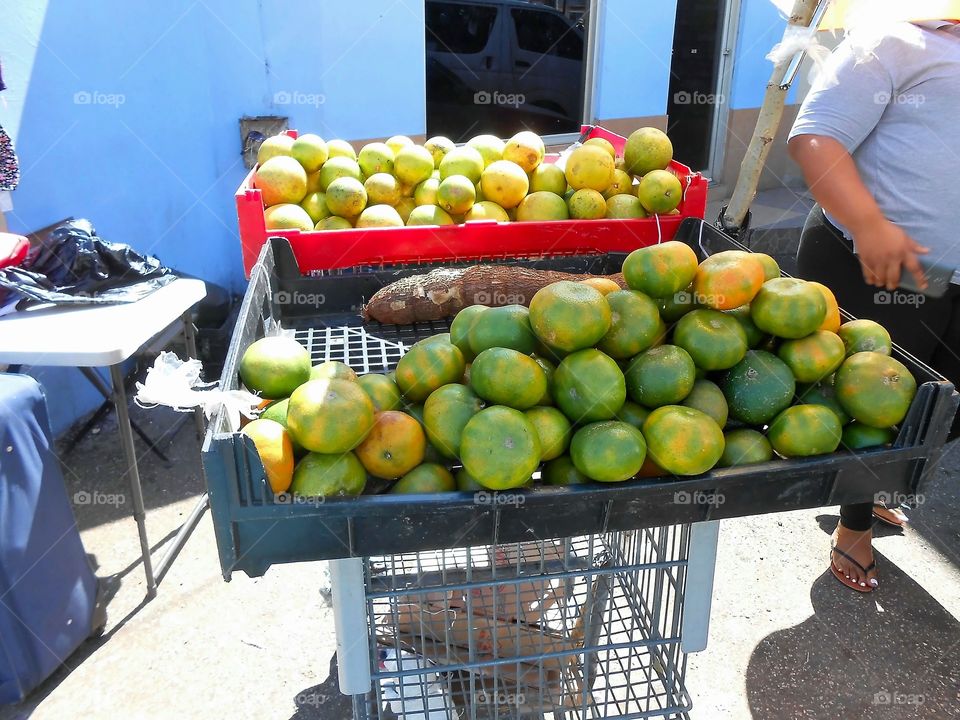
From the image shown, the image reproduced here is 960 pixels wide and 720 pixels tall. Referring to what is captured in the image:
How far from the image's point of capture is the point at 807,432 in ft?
4.48

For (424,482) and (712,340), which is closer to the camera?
(424,482)

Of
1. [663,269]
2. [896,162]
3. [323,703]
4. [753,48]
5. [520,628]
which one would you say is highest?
[753,48]

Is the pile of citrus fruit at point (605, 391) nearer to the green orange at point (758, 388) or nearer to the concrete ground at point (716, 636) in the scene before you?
the green orange at point (758, 388)

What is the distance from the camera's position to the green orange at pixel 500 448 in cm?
124

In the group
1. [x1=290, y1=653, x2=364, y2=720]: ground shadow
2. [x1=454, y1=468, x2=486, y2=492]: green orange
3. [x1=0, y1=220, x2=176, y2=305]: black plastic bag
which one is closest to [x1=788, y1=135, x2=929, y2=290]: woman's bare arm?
[x1=454, y1=468, x2=486, y2=492]: green orange

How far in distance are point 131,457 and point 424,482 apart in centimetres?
182

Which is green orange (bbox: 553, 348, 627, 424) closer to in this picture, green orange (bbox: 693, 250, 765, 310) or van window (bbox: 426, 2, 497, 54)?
green orange (bbox: 693, 250, 765, 310)

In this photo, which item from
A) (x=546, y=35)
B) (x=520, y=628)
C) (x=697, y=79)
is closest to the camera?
(x=520, y=628)

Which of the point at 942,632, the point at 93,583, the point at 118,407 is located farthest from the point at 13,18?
the point at 942,632

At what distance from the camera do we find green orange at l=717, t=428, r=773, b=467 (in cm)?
139

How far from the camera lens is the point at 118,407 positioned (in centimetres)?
266

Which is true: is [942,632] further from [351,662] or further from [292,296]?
[292,296]

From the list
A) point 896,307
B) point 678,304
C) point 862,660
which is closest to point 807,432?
point 678,304

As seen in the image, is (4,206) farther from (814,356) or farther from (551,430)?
(814,356)
